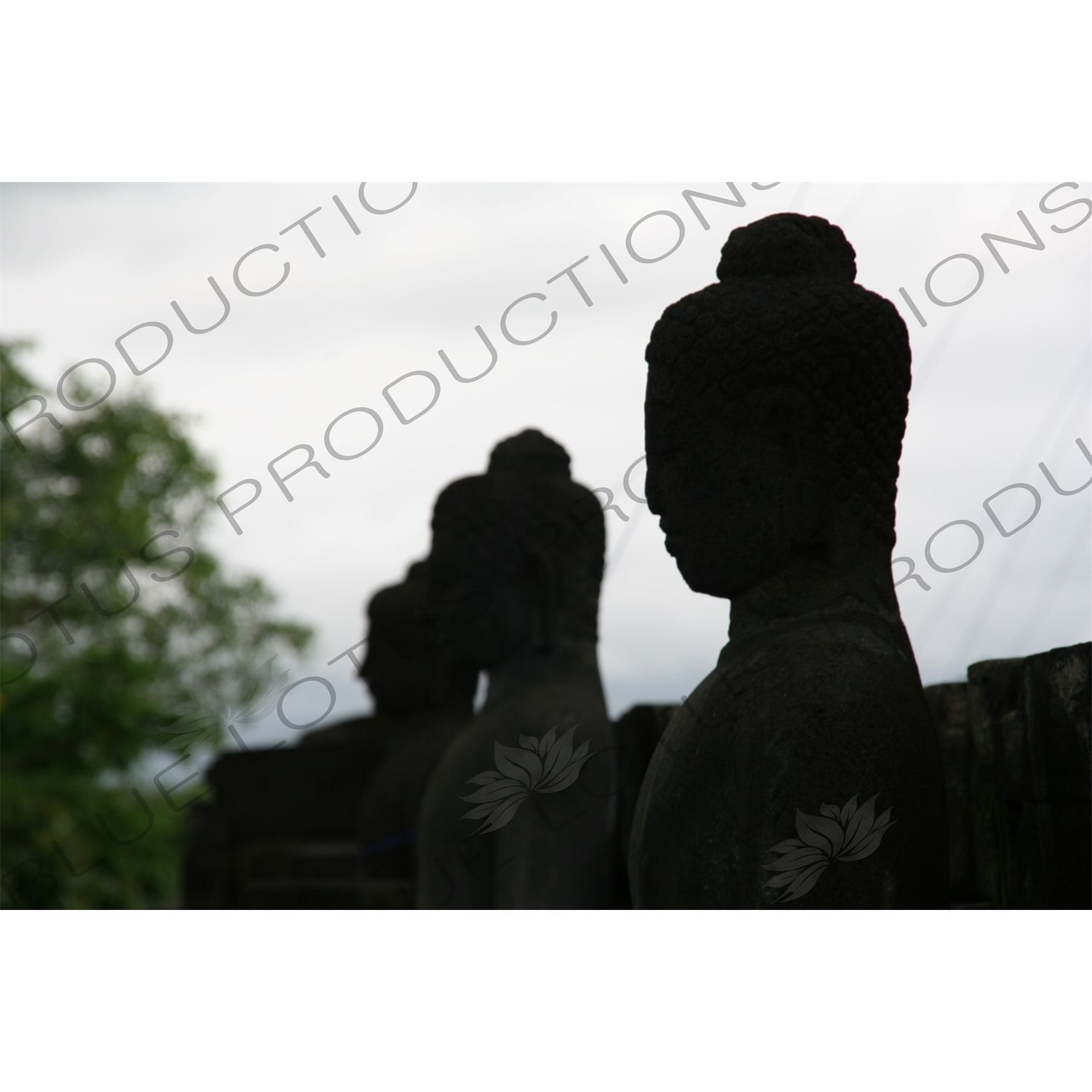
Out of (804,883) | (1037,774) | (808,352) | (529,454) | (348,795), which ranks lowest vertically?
(1037,774)

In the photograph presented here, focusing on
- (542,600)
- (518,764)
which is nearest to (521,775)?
(518,764)

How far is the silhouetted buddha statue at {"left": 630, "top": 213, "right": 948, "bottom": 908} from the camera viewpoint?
295 centimetres

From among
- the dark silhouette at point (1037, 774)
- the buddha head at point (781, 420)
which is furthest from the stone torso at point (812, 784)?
the dark silhouette at point (1037, 774)

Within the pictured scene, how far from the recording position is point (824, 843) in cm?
289

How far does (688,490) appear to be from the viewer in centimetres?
329

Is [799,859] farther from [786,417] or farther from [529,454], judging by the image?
[529,454]

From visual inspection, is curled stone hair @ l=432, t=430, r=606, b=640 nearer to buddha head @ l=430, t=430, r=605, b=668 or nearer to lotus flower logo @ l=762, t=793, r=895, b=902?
buddha head @ l=430, t=430, r=605, b=668

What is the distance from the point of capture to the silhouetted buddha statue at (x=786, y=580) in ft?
9.68

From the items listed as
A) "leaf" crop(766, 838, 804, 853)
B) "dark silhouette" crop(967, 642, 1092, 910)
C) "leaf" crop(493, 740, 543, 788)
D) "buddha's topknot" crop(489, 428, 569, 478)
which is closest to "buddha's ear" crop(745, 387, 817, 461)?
"dark silhouette" crop(967, 642, 1092, 910)

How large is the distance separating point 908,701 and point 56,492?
16181 mm

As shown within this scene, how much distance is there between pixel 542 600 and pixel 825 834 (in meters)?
2.44

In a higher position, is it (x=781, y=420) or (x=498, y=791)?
(x=781, y=420)

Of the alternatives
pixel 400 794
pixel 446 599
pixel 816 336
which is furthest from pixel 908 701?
pixel 400 794

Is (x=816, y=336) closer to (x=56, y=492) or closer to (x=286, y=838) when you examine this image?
(x=286, y=838)
